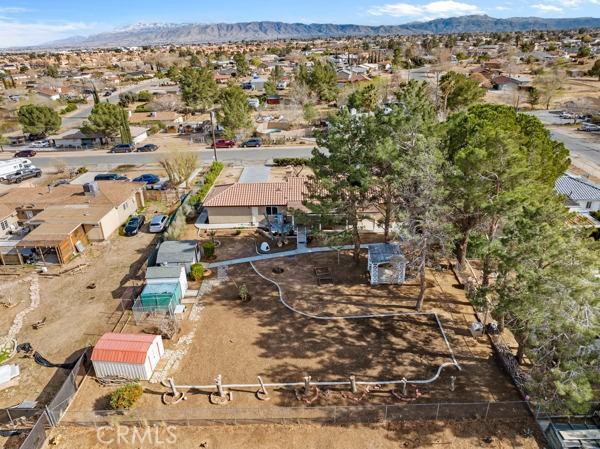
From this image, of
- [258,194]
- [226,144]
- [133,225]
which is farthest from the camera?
[226,144]

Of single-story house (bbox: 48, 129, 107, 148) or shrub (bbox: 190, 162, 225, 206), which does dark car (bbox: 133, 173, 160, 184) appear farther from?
single-story house (bbox: 48, 129, 107, 148)

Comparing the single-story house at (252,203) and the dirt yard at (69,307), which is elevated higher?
the single-story house at (252,203)

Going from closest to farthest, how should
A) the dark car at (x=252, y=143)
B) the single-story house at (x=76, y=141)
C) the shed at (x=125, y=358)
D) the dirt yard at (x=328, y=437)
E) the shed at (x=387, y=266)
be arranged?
the dirt yard at (x=328, y=437)
the shed at (x=125, y=358)
the shed at (x=387, y=266)
the dark car at (x=252, y=143)
the single-story house at (x=76, y=141)

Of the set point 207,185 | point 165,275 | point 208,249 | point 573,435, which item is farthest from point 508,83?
point 573,435

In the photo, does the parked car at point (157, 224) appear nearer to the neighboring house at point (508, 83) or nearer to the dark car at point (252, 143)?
the dark car at point (252, 143)

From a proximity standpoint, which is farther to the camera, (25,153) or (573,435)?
(25,153)

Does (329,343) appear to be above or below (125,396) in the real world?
below

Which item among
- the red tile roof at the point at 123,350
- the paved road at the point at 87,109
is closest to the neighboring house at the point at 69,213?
the red tile roof at the point at 123,350

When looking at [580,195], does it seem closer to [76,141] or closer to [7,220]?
[7,220]
